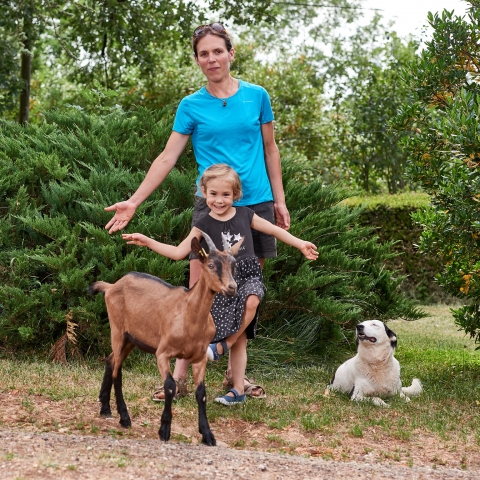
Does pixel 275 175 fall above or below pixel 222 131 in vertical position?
below

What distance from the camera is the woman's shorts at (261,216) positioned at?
583cm

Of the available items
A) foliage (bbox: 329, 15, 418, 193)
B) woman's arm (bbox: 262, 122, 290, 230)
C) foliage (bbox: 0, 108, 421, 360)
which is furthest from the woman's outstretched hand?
foliage (bbox: 329, 15, 418, 193)

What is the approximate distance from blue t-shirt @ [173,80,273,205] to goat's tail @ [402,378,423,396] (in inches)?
84.8

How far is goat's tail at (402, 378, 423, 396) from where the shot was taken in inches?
264

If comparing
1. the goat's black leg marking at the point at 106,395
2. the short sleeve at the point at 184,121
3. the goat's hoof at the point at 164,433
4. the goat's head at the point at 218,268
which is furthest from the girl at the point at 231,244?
the goat's hoof at the point at 164,433

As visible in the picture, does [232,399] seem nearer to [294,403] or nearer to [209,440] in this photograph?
[294,403]

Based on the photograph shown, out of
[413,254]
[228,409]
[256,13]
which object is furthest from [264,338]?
[256,13]

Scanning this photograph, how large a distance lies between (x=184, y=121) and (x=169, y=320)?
1635 mm

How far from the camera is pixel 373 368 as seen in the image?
6.39 m

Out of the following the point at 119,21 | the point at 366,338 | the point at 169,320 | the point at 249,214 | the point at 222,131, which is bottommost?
the point at 366,338

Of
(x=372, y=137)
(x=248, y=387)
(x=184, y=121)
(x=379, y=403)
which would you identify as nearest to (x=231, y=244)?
(x=184, y=121)

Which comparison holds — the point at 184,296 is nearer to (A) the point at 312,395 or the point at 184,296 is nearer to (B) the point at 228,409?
(B) the point at 228,409

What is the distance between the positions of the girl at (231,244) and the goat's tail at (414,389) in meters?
1.56

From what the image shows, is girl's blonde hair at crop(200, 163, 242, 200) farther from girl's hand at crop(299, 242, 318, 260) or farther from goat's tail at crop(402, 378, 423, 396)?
goat's tail at crop(402, 378, 423, 396)
